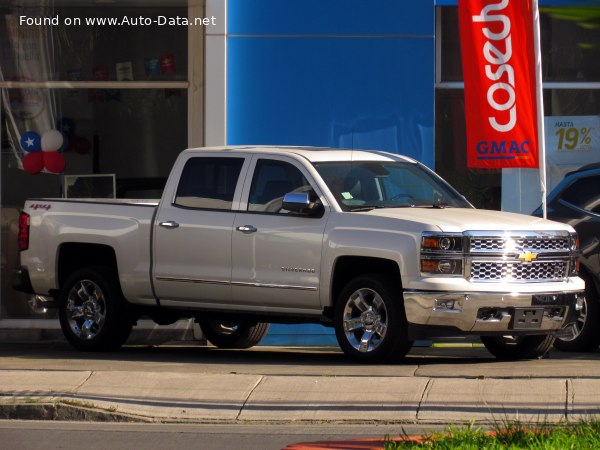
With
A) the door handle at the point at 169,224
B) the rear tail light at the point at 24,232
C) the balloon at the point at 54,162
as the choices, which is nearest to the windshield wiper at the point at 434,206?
the door handle at the point at 169,224

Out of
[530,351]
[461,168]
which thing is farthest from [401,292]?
[461,168]

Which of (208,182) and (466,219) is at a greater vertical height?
(208,182)

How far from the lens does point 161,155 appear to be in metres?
15.7

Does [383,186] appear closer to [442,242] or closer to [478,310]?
[442,242]

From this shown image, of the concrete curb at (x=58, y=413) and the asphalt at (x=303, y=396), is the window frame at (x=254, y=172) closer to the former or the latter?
the asphalt at (x=303, y=396)

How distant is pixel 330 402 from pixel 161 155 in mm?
7241

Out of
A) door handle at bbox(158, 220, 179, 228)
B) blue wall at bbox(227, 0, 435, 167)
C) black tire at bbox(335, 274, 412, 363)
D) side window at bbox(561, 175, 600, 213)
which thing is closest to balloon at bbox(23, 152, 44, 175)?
blue wall at bbox(227, 0, 435, 167)

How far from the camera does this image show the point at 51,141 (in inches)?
622

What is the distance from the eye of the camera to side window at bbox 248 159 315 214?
11930 millimetres

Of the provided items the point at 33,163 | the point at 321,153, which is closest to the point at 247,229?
the point at 321,153

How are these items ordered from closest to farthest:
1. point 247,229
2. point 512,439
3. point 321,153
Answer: point 512,439, point 247,229, point 321,153

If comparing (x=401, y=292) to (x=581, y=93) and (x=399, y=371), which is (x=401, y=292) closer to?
(x=399, y=371)

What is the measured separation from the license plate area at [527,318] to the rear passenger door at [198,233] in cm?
274

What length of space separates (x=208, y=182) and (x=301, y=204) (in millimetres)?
1334
